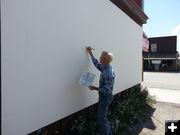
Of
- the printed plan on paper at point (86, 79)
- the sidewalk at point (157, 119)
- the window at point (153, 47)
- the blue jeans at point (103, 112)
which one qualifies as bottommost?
the sidewalk at point (157, 119)

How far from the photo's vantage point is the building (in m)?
35.1

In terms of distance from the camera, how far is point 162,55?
3616 cm

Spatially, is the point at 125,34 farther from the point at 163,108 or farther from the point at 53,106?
the point at 53,106

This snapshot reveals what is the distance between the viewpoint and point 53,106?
140 inches

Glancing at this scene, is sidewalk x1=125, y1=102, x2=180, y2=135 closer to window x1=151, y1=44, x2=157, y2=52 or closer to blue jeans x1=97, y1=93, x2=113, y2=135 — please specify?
blue jeans x1=97, y1=93, x2=113, y2=135

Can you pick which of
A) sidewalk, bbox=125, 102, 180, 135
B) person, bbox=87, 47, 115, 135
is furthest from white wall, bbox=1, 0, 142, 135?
sidewalk, bbox=125, 102, 180, 135

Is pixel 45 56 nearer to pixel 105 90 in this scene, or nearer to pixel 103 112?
pixel 105 90

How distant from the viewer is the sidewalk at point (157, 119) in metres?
4.99

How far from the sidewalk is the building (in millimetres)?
28855

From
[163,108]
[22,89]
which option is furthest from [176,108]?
[22,89]

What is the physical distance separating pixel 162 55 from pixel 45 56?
35.4m

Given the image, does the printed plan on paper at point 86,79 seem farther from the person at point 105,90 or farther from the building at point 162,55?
the building at point 162,55

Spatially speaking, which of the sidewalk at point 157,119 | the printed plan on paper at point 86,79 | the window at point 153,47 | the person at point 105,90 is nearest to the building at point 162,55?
the window at point 153,47

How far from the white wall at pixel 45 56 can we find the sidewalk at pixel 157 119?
1336mm
